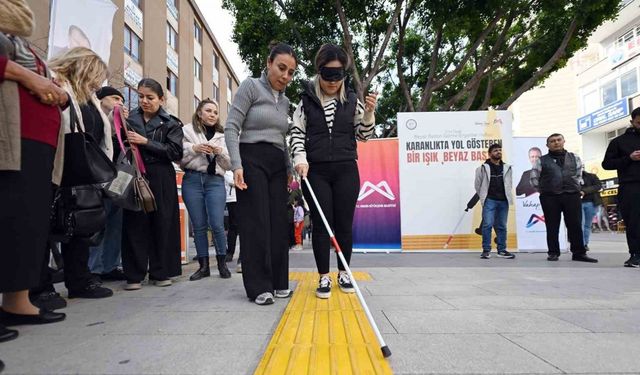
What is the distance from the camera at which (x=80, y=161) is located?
8.95ft

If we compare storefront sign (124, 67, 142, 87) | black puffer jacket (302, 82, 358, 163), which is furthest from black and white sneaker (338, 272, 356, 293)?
storefront sign (124, 67, 142, 87)

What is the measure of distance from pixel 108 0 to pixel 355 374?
6.81 meters

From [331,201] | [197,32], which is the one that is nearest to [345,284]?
[331,201]

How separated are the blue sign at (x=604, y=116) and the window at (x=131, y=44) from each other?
2775 centimetres

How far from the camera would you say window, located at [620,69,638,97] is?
26.0 metres

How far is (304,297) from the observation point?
320 centimetres

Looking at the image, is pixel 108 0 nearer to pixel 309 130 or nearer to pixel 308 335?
pixel 309 130

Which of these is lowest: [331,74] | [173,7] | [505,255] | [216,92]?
[505,255]

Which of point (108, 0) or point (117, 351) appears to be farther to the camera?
point (108, 0)

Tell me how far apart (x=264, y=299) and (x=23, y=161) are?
160 centimetres

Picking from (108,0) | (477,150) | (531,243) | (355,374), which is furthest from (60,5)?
(531,243)

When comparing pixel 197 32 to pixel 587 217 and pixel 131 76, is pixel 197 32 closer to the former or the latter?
pixel 131 76

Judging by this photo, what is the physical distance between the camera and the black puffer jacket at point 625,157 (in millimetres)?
5363

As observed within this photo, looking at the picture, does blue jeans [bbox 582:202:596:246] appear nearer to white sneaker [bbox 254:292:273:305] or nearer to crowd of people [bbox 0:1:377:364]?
crowd of people [bbox 0:1:377:364]
